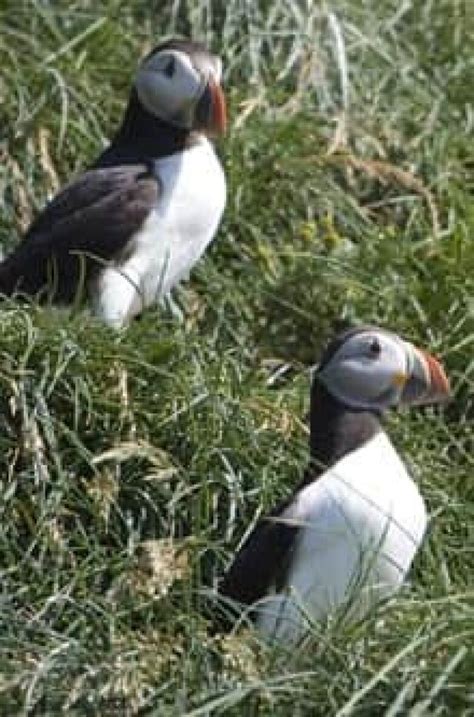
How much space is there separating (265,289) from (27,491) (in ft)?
6.05

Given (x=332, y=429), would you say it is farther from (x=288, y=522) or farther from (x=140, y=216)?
(x=140, y=216)

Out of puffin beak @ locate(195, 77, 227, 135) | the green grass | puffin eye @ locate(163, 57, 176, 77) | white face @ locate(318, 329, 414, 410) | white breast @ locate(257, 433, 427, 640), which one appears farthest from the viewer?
puffin eye @ locate(163, 57, 176, 77)

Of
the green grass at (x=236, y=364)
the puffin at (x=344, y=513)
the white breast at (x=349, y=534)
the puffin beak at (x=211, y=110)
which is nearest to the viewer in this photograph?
the green grass at (x=236, y=364)

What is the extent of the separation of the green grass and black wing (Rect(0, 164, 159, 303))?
281 millimetres

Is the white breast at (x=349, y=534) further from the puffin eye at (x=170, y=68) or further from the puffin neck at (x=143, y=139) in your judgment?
the puffin eye at (x=170, y=68)

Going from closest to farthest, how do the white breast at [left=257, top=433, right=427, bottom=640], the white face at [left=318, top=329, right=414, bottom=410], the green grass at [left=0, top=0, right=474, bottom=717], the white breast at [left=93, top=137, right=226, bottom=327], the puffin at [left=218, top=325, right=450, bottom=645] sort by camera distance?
the green grass at [left=0, top=0, right=474, bottom=717] < the puffin at [left=218, top=325, right=450, bottom=645] < the white breast at [left=257, top=433, right=427, bottom=640] < the white face at [left=318, top=329, right=414, bottom=410] < the white breast at [left=93, top=137, right=226, bottom=327]

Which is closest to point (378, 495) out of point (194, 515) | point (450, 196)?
point (194, 515)

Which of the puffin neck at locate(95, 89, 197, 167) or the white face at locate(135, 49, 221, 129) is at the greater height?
the white face at locate(135, 49, 221, 129)

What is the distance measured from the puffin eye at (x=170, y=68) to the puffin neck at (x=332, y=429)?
1.43m

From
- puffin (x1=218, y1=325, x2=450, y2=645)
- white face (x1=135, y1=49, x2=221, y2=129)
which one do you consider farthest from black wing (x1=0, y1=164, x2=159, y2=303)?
puffin (x1=218, y1=325, x2=450, y2=645)

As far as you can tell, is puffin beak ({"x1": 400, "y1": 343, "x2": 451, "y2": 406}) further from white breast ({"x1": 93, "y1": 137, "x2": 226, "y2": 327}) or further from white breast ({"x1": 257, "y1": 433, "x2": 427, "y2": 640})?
white breast ({"x1": 93, "y1": 137, "x2": 226, "y2": 327})

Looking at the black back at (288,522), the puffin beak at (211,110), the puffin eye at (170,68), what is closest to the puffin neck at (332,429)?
the black back at (288,522)

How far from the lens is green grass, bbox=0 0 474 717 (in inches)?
208

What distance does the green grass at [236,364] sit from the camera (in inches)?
208
